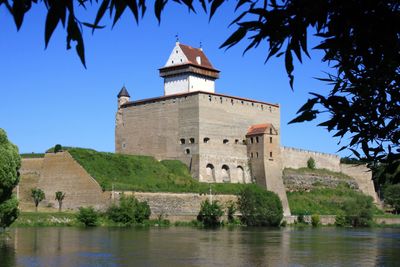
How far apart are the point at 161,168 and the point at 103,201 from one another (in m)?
6.92

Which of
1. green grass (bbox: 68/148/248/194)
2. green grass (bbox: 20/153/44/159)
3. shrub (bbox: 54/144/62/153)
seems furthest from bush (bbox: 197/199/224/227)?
green grass (bbox: 20/153/44/159)

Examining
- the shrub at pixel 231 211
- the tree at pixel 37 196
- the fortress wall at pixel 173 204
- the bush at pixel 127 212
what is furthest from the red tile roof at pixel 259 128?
the tree at pixel 37 196

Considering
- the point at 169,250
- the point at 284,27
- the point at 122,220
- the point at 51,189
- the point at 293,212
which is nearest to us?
the point at 284,27

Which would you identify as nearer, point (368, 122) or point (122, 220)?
point (368, 122)

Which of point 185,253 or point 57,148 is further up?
point 57,148

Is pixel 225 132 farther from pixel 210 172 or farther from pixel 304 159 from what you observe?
pixel 304 159

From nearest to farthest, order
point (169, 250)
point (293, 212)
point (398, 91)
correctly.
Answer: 1. point (398, 91)
2. point (169, 250)
3. point (293, 212)

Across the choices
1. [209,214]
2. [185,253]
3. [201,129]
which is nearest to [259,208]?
[209,214]

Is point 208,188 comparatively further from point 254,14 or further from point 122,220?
point 254,14

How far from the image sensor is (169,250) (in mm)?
20375

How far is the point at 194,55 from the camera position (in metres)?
50.4

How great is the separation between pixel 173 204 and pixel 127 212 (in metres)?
4.63

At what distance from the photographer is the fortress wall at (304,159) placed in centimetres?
5350

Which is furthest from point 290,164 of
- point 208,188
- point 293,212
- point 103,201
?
point 103,201
